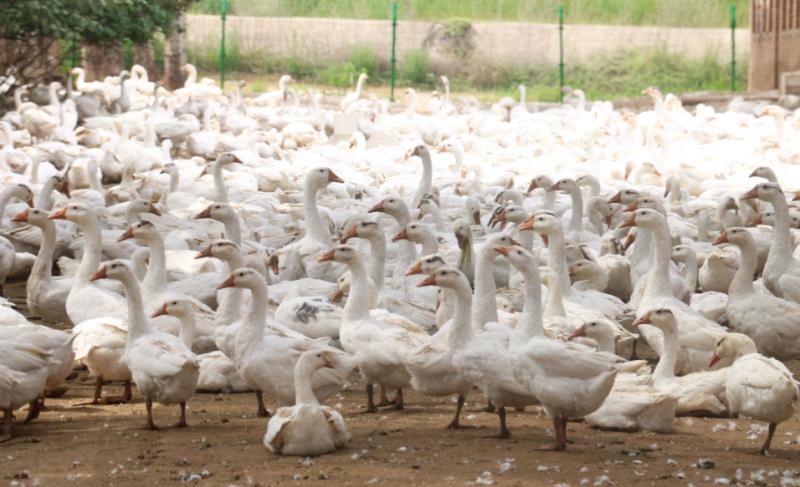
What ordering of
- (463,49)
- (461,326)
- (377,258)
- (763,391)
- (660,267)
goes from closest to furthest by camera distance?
(763,391), (461,326), (660,267), (377,258), (463,49)

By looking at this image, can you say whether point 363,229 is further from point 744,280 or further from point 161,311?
point 744,280

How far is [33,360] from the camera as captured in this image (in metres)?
7.55

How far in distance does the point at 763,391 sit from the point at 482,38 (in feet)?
107

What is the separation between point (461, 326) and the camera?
7.63 meters

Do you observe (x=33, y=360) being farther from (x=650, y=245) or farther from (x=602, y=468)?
(x=650, y=245)

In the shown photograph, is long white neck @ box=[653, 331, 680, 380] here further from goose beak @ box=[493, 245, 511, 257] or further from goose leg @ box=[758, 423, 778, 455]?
goose beak @ box=[493, 245, 511, 257]

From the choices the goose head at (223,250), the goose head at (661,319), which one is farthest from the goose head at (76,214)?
the goose head at (661,319)

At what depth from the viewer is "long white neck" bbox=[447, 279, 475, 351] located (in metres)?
7.62

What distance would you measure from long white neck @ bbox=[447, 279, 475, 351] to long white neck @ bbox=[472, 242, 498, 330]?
0.59 metres

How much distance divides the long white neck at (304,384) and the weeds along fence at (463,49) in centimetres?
2966

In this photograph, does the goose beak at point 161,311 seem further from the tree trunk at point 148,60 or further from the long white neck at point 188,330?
the tree trunk at point 148,60

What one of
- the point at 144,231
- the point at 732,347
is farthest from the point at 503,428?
the point at 144,231

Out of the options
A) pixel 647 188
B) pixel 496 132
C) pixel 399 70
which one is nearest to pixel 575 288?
pixel 647 188

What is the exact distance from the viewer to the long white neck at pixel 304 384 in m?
7.00
